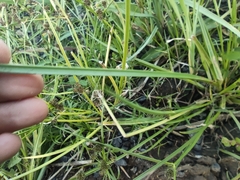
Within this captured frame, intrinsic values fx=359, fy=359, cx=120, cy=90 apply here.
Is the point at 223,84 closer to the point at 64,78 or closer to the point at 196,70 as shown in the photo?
the point at 196,70

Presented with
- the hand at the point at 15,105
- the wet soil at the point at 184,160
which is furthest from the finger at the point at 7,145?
the wet soil at the point at 184,160

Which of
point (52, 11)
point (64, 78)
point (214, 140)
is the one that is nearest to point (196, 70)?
point (214, 140)

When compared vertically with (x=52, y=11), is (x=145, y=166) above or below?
below

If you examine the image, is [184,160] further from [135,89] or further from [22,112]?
[22,112]

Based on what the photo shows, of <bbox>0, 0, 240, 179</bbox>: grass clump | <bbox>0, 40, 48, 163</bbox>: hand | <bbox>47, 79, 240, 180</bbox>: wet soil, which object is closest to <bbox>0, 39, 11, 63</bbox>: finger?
<bbox>0, 40, 48, 163</bbox>: hand

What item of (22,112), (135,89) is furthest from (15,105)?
(135,89)

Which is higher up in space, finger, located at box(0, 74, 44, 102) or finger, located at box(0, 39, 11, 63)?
finger, located at box(0, 39, 11, 63)

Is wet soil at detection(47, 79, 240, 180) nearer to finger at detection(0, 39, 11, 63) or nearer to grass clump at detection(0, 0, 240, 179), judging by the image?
grass clump at detection(0, 0, 240, 179)
